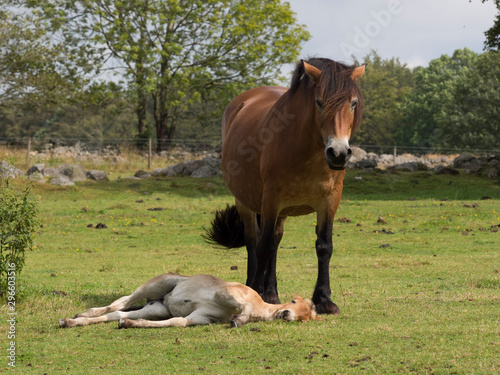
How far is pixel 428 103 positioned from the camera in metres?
65.2

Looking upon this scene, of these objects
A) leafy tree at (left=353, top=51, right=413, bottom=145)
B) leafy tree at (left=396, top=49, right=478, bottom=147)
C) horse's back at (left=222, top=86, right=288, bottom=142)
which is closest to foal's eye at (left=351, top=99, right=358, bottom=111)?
horse's back at (left=222, top=86, right=288, bottom=142)

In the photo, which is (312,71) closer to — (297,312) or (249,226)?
(297,312)

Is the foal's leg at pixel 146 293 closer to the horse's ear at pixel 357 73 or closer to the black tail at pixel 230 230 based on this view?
the black tail at pixel 230 230

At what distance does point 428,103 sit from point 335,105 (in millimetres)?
63053

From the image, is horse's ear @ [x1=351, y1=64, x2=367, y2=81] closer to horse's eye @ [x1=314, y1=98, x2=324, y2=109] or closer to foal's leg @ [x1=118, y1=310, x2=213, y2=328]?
horse's eye @ [x1=314, y1=98, x2=324, y2=109]

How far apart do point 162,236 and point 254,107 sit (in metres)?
7.60

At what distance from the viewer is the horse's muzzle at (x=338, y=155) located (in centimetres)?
530

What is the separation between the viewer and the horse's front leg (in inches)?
248

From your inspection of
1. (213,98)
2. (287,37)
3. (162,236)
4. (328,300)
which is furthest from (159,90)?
(328,300)

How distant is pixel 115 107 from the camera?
3691 cm

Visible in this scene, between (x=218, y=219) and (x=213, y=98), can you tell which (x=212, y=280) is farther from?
(x=213, y=98)

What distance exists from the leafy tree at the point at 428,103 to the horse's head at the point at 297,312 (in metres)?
56.4

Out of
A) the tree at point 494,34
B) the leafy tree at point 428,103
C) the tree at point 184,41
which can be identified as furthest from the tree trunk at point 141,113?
the leafy tree at point 428,103

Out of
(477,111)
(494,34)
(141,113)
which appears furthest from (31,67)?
(477,111)
